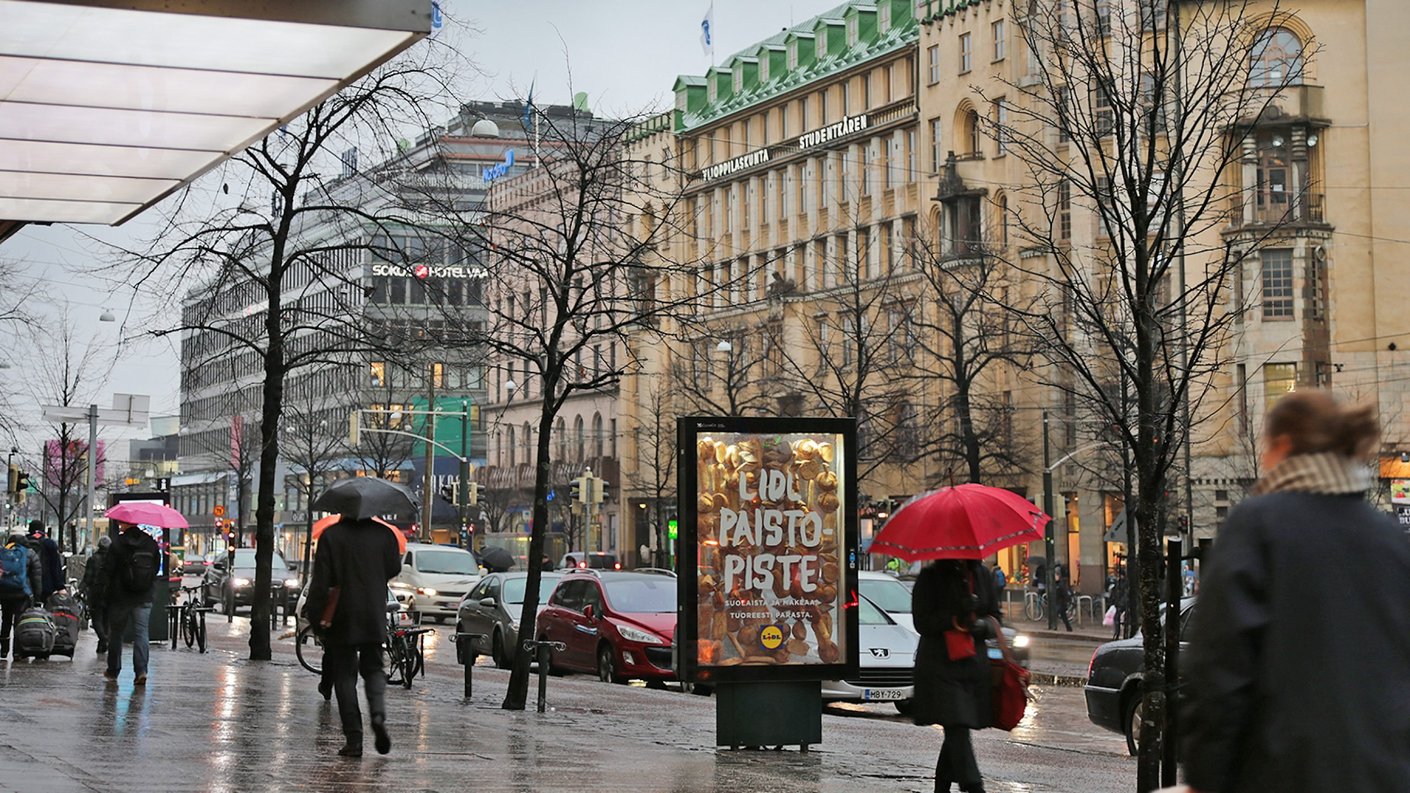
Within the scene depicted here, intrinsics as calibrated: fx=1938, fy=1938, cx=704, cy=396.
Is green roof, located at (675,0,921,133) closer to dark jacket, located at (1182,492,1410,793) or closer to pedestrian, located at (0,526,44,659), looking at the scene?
pedestrian, located at (0,526,44,659)

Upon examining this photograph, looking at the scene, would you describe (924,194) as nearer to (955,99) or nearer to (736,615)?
(955,99)

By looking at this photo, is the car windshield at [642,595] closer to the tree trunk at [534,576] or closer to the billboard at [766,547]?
the tree trunk at [534,576]

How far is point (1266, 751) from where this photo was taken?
483 centimetres

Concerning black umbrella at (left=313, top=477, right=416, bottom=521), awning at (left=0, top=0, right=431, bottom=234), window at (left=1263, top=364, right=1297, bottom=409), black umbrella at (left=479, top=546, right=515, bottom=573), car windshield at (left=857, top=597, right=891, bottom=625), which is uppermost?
window at (left=1263, top=364, right=1297, bottom=409)

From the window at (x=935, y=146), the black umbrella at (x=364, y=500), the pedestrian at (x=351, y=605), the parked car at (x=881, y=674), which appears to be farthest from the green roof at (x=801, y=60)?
the pedestrian at (x=351, y=605)

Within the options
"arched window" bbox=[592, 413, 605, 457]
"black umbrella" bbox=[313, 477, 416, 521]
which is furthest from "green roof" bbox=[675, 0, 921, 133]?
"black umbrella" bbox=[313, 477, 416, 521]

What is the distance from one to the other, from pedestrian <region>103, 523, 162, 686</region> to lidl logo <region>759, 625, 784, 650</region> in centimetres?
820

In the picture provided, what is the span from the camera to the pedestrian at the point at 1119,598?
44.6 meters

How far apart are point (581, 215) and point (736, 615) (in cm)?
687

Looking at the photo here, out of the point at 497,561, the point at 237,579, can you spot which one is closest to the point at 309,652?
the point at 237,579

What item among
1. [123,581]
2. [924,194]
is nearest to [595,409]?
[924,194]

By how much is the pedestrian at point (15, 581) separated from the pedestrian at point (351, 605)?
13.9 metres

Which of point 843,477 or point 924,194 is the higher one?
point 924,194

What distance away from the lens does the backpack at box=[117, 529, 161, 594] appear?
67.3ft
